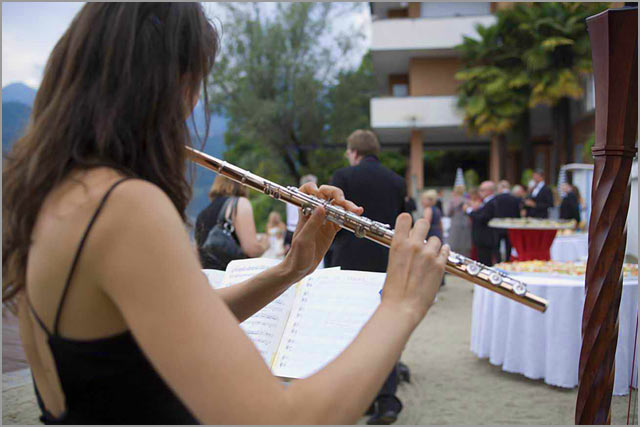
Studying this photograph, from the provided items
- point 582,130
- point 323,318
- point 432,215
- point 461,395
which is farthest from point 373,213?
point 582,130

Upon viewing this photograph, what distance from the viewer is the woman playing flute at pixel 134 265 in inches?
32.2

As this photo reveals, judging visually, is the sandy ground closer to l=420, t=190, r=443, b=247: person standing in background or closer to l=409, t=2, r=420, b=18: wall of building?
l=420, t=190, r=443, b=247: person standing in background

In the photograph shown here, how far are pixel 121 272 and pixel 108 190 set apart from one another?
0.43 ft

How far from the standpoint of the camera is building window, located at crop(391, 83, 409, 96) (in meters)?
24.0

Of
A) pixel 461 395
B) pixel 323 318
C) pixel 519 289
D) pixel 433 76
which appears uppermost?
pixel 433 76

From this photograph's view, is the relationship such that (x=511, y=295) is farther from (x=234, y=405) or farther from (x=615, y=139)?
(x=615, y=139)

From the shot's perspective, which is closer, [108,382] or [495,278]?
[108,382]

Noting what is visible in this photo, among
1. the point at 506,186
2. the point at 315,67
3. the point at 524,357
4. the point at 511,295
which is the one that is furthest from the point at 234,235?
the point at 315,67

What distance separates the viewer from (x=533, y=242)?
7.79m

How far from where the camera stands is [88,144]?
0.95 meters

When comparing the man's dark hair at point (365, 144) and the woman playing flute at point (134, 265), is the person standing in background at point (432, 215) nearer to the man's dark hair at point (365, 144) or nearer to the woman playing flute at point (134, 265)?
the man's dark hair at point (365, 144)

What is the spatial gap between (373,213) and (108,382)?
→ 322 centimetres

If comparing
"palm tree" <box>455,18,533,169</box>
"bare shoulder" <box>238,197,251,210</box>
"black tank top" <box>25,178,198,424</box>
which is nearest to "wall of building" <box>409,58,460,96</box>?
"palm tree" <box>455,18,533,169</box>

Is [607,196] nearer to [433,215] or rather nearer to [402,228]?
[402,228]
